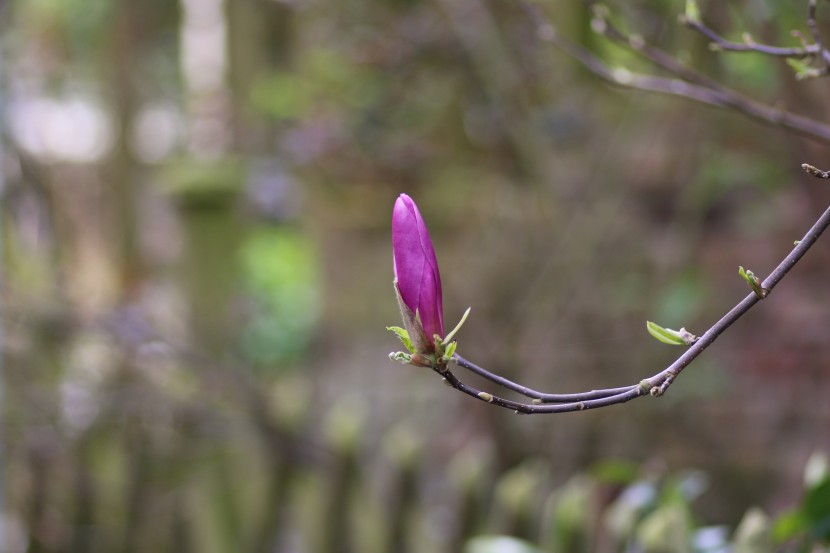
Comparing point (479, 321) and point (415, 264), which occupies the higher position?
point (479, 321)

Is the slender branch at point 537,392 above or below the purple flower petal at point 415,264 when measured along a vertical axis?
below

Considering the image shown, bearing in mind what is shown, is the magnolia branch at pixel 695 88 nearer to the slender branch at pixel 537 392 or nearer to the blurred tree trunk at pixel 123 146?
the slender branch at pixel 537 392

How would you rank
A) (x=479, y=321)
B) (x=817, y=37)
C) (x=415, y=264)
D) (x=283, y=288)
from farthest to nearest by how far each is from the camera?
(x=283, y=288)
(x=479, y=321)
(x=817, y=37)
(x=415, y=264)

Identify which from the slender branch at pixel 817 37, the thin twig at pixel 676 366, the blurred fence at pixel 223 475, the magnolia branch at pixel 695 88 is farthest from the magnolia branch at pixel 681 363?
the blurred fence at pixel 223 475

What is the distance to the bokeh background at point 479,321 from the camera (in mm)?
2260

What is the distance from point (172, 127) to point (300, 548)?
508 inches

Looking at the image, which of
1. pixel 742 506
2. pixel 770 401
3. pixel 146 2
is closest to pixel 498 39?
pixel 770 401

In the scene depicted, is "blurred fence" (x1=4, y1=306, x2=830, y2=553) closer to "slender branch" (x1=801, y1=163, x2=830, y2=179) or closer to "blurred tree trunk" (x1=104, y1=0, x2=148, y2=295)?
"slender branch" (x1=801, y1=163, x2=830, y2=179)

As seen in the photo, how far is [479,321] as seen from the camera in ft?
8.84

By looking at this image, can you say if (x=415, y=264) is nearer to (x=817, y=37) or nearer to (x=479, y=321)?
(x=817, y=37)

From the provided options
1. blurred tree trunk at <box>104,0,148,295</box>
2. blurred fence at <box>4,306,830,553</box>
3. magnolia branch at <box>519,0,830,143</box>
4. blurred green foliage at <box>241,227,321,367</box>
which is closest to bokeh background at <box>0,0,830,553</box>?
blurred fence at <box>4,306,830,553</box>

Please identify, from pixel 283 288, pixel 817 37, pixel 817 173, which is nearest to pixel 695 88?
pixel 817 37

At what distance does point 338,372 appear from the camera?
18.1 feet

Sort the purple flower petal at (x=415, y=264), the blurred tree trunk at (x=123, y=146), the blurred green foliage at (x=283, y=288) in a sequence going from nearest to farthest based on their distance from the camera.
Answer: the purple flower petal at (x=415, y=264) < the blurred green foliage at (x=283, y=288) < the blurred tree trunk at (x=123, y=146)
